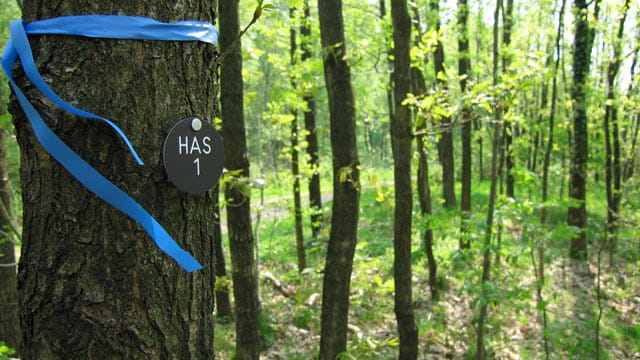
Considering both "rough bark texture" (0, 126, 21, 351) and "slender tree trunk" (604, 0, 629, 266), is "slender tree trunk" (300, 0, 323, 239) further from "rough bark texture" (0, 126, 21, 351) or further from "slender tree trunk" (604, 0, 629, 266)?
"slender tree trunk" (604, 0, 629, 266)

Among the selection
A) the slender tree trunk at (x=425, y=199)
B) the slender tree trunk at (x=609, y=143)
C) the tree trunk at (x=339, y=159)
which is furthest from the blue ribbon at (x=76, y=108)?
the slender tree trunk at (x=609, y=143)

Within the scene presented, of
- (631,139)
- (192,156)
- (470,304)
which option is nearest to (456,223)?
(470,304)

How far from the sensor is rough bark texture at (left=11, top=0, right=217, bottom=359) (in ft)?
3.29

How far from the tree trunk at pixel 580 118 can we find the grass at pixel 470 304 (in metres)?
0.80

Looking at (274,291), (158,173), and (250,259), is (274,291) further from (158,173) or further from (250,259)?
(158,173)

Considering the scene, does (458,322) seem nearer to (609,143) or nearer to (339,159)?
(339,159)

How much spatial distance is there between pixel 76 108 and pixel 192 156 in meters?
0.27

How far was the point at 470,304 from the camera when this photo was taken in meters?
5.42

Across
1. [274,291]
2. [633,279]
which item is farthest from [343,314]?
[633,279]

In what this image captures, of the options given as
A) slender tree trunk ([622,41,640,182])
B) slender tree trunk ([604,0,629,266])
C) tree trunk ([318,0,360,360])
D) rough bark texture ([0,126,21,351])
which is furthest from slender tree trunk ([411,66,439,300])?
slender tree trunk ([622,41,640,182])

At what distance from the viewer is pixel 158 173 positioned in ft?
3.52

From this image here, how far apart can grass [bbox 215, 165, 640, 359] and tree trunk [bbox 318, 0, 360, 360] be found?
0.56 meters

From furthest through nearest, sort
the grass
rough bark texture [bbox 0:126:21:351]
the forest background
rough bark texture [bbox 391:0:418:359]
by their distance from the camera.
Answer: the grass
the forest background
rough bark texture [bbox 0:126:21:351]
rough bark texture [bbox 391:0:418:359]

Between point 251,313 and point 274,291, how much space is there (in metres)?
4.44
